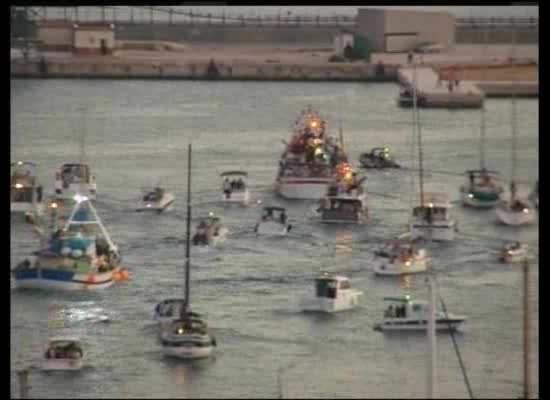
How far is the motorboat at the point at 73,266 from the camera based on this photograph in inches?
282

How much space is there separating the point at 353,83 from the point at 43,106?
2.47 meters

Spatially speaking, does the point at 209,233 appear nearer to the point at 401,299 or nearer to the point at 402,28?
the point at 401,299

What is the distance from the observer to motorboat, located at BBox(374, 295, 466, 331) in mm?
6285

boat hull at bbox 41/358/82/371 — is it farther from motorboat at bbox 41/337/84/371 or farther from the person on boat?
the person on boat

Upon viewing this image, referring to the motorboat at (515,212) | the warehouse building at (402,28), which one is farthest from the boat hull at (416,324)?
the warehouse building at (402,28)

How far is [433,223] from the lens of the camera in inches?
326

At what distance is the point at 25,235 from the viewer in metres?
8.34

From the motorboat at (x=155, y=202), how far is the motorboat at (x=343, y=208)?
57 cm

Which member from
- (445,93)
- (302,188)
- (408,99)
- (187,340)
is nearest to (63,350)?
(187,340)

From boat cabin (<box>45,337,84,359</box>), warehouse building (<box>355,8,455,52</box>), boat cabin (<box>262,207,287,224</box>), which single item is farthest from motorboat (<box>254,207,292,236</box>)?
warehouse building (<box>355,8,455,52</box>)

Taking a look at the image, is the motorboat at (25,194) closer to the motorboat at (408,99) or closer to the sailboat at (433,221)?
the sailboat at (433,221)

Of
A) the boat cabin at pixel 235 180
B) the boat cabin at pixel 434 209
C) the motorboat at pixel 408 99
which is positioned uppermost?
the motorboat at pixel 408 99

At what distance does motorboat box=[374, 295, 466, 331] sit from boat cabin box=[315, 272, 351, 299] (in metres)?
0.31

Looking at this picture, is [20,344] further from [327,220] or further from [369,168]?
[369,168]
